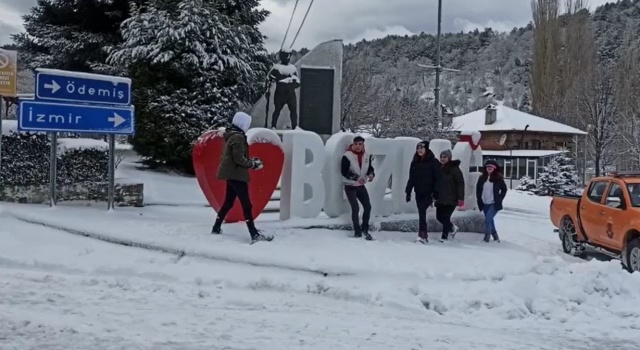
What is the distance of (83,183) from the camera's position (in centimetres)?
1207

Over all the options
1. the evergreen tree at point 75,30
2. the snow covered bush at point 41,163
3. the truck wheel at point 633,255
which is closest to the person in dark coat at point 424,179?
the truck wheel at point 633,255

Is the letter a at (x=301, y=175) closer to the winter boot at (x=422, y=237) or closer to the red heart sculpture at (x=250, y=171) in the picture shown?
the red heart sculpture at (x=250, y=171)

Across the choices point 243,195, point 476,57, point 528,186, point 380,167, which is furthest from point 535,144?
point 476,57

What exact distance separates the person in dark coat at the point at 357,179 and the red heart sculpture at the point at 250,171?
1.15 m

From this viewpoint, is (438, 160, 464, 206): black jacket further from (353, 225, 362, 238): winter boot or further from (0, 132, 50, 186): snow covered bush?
(0, 132, 50, 186): snow covered bush

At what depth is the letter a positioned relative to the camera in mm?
10688

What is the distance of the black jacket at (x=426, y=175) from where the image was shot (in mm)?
10766

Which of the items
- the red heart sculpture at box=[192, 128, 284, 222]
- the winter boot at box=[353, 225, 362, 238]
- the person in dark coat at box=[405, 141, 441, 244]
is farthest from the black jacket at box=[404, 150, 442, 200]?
the red heart sculpture at box=[192, 128, 284, 222]

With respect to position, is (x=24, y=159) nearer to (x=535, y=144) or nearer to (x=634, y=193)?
(x=634, y=193)

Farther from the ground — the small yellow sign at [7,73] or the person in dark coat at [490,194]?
the small yellow sign at [7,73]

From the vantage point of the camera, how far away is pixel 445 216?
1123cm

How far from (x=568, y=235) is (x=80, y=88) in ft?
30.5

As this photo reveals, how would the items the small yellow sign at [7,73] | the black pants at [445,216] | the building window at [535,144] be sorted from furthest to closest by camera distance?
1. the building window at [535,144]
2. the small yellow sign at [7,73]
3. the black pants at [445,216]

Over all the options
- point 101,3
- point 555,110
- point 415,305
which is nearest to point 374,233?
point 415,305
